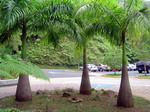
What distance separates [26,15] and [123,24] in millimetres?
3502

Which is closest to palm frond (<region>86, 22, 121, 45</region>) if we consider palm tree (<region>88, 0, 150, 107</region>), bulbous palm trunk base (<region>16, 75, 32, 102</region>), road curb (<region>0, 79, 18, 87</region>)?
palm tree (<region>88, 0, 150, 107</region>)

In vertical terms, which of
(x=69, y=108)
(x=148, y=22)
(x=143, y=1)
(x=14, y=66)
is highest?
(x=143, y=1)

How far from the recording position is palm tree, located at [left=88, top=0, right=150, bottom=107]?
229 inches

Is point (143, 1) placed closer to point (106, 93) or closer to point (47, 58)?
point (106, 93)

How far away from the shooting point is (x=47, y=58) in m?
34.1

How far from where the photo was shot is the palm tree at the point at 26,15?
6348 millimetres

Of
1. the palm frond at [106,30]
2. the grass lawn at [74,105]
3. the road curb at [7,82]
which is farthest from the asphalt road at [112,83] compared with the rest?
the palm frond at [106,30]

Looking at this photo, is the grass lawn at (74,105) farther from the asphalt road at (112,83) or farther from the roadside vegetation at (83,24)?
the asphalt road at (112,83)

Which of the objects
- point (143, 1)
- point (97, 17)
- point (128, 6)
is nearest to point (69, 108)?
point (97, 17)

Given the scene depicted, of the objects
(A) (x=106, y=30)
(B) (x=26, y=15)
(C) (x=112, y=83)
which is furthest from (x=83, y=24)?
(C) (x=112, y=83)

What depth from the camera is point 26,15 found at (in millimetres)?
6980

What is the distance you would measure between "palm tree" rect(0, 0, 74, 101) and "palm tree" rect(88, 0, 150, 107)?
1589mm

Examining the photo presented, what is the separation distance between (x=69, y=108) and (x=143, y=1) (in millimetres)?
4549

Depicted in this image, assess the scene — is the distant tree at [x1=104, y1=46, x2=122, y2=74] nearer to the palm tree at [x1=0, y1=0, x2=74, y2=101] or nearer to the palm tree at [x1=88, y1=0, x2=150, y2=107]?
the palm tree at [x1=88, y1=0, x2=150, y2=107]
